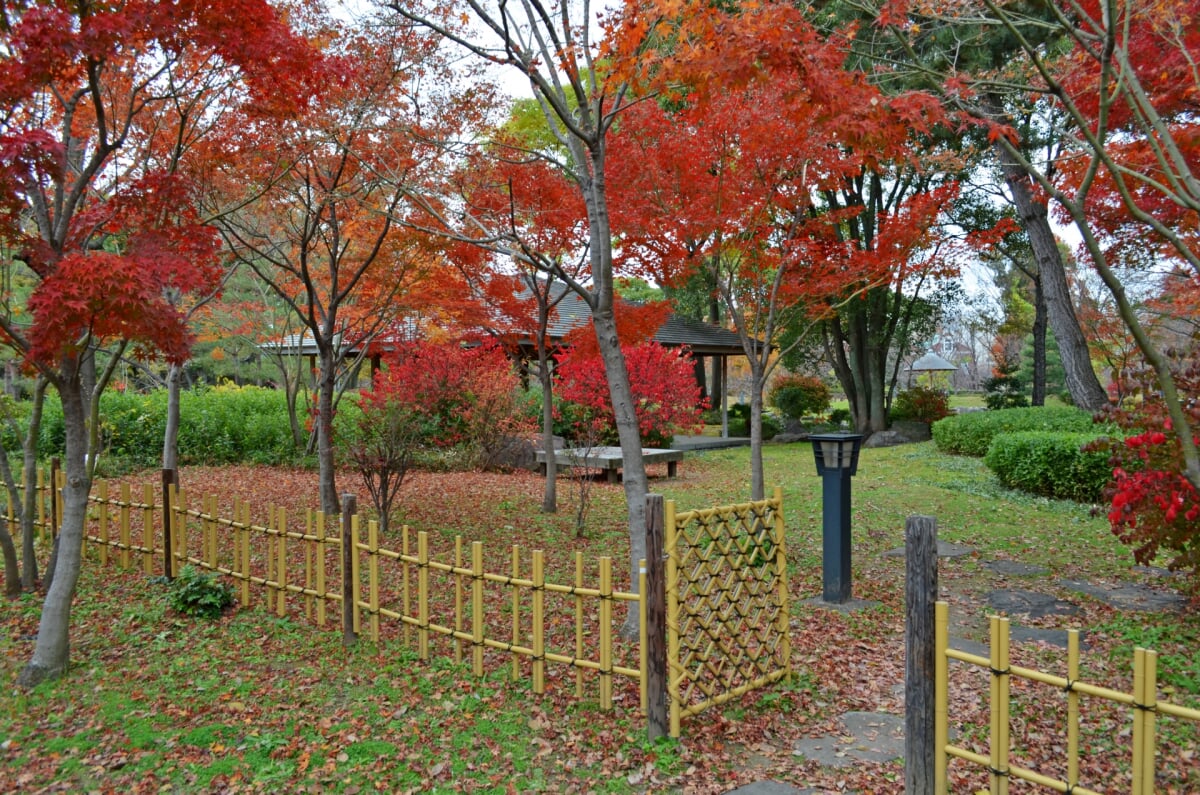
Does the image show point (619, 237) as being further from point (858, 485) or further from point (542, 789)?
point (542, 789)

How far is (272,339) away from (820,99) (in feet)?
43.2

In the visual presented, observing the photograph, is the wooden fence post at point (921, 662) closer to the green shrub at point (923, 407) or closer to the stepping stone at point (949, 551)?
the stepping stone at point (949, 551)

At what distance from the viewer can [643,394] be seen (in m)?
14.1

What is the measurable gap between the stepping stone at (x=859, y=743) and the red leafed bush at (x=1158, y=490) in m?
2.19

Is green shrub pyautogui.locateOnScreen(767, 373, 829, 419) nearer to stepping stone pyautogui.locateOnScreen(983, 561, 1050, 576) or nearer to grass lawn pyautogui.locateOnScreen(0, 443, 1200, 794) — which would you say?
stepping stone pyautogui.locateOnScreen(983, 561, 1050, 576)

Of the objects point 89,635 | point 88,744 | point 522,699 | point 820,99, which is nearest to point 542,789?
point 522,699

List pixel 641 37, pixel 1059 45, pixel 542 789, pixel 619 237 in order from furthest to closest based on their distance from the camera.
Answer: pixel 1059 45 < pixel 619 237 < pixel 641 37 < pixel 542 789

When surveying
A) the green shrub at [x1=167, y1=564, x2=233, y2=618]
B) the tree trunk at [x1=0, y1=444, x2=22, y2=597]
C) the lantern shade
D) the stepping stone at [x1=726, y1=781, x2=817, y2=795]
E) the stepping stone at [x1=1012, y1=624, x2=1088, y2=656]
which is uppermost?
the lantern shade

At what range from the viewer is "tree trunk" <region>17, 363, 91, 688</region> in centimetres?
442

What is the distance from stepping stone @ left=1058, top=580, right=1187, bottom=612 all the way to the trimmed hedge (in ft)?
35.9

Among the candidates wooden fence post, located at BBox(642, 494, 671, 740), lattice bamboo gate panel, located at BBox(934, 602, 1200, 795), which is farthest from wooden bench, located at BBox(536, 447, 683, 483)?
lattice bamboo gate panel, located at BBox(934, 602, 1200, 795)

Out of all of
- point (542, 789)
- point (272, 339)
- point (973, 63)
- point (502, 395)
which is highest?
point (973, 63)

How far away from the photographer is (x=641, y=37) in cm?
450

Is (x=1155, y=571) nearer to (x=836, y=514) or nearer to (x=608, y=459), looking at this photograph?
(x=836, y=514)
